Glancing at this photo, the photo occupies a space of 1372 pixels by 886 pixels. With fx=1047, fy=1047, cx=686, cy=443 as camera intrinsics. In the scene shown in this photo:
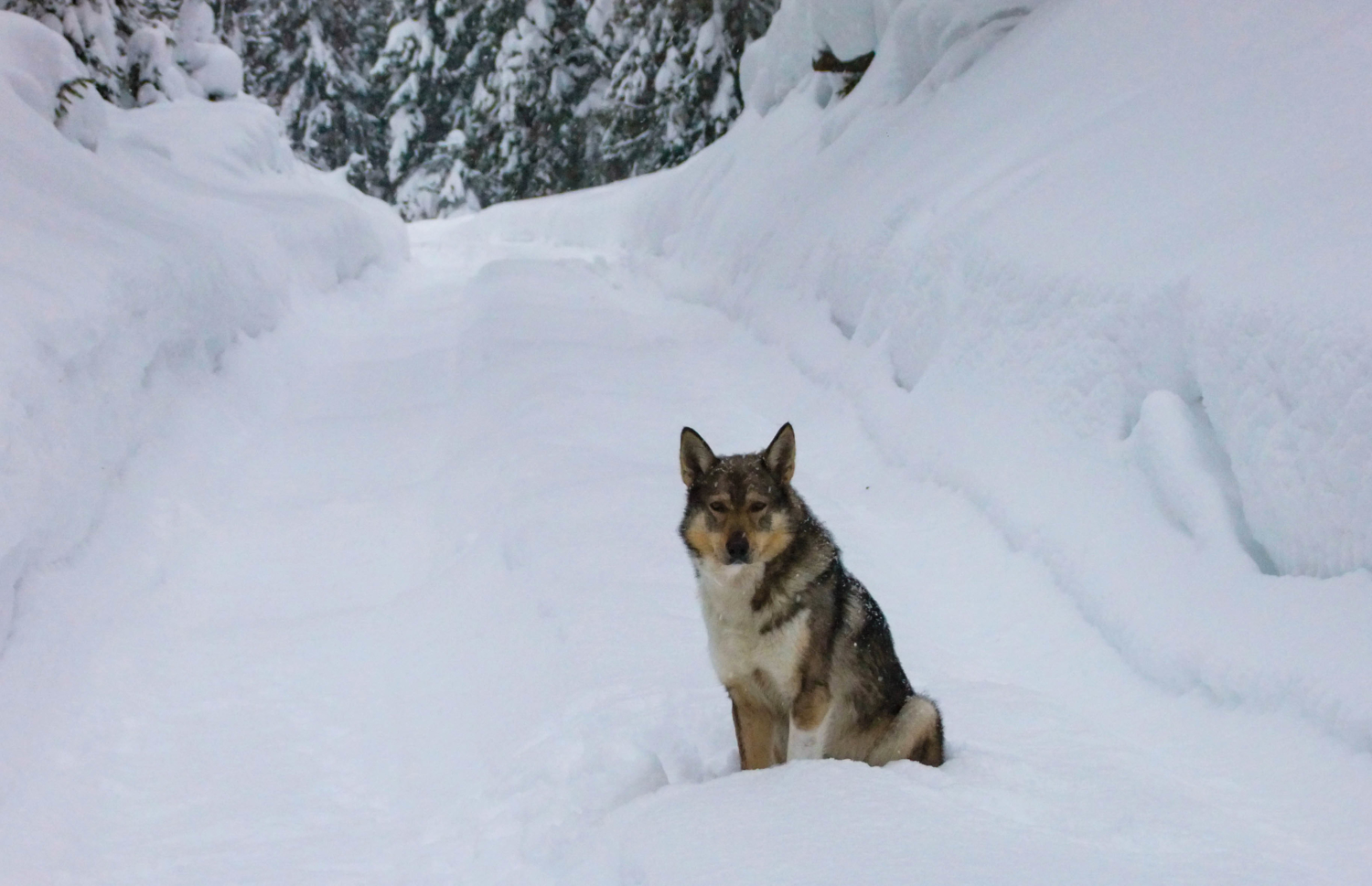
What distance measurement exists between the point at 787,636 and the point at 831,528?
3.30 metres

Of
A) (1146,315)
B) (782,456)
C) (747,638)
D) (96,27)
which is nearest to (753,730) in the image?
(747,638)

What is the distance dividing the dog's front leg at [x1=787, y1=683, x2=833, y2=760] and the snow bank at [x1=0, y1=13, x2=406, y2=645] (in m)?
3.37

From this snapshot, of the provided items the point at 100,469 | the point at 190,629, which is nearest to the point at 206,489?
the point at 100,469

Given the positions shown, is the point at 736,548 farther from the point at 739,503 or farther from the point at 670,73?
the point at 670,73

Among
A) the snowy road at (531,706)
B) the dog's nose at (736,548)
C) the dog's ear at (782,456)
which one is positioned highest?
the dog's ear at (782,456)

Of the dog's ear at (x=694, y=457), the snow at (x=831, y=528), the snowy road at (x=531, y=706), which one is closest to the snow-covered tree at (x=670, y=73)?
the snow at (x=831, y=528)

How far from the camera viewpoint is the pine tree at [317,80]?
45.1 m

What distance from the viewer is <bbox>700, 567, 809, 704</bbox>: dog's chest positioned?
3.66 metres

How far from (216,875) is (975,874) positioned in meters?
2.45

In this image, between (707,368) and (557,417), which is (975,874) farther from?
(707,368)

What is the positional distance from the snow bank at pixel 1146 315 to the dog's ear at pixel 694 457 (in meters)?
2.33

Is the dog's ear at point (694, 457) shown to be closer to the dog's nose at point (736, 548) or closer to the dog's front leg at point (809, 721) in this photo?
the dog's nose at point (736, 548)

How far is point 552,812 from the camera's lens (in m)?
3.67

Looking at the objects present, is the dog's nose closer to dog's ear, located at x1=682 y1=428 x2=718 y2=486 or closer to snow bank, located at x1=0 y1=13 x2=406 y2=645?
dog's ear, located at x1=682 y1=428 x2=718 y2=486
